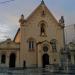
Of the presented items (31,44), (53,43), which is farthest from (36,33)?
(53,43)

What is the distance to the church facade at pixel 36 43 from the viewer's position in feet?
166

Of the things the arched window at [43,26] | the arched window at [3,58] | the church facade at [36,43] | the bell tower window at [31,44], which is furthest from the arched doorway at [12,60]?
the arched window at [43,26]

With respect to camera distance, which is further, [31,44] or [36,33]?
[36,33]

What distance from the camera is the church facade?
50719 mm

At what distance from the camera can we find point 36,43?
52.0 m

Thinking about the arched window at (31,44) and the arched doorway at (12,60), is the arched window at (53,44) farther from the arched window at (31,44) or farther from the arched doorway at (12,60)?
the arched doorway at (12,60)

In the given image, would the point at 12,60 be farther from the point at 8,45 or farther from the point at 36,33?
the point at 36,33

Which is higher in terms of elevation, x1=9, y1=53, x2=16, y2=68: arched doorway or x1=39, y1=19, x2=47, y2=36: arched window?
x1=39, y1=19, x2=47, y2=36: arched window

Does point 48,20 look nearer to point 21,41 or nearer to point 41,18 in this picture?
point 41,18

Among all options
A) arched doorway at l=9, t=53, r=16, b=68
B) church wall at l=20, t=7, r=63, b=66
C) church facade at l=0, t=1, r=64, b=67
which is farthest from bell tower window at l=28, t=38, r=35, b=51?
arched doorway at l=9, t=53, r=16, b=68

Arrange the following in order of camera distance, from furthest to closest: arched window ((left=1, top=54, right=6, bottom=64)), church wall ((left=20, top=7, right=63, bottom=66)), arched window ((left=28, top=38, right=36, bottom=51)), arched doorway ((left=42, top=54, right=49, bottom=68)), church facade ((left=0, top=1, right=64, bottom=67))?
1. arched window ((left=28, top=38, right=36, bottom=51))
2. arched doorway ((left=42, top=54, right=49, bottom=68))
3. church wall ((left=20, top=7, right=63, bottom=66))
4. church facade ((left=0, top=1, right=64, bottom=67))
5. arched window ((left=1, top=54, right=6, bottom=64))

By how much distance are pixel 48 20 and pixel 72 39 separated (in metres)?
9.93

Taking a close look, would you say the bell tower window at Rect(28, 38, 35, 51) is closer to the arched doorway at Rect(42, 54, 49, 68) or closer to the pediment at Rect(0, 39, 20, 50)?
the pediment at Rect(0, 39, 20, 50)

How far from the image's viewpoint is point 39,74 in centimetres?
2695
